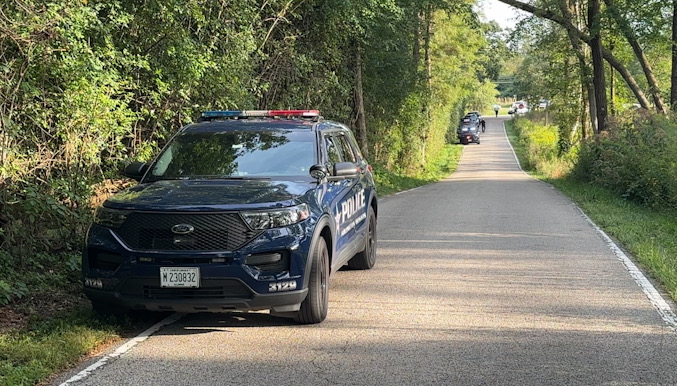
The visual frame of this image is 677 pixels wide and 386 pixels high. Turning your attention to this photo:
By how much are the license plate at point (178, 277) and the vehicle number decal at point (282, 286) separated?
23.0 inches

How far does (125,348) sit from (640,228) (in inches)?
391

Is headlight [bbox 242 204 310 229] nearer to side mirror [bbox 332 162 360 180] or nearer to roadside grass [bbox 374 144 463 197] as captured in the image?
side mirror [bbox 332 162 360 180]

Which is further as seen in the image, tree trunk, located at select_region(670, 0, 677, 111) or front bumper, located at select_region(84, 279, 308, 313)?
tree trunk, located at select_region(670, 0, 677, 111)

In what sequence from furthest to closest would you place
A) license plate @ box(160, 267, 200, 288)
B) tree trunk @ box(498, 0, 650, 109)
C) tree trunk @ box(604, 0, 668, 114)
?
tree trunk @ box(498, 0, 650, 109), tree trunk @ box(604, 0, 668, 114), license plate @ box(160, 267, 200, 288)

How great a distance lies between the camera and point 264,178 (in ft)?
22.5

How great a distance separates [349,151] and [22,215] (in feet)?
12.4

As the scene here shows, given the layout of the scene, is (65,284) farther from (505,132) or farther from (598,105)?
(505,132)

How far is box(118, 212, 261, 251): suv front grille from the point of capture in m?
5.82

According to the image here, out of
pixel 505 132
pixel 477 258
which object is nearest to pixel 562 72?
pixel 477 258

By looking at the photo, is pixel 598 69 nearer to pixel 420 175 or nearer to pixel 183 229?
pixel 420 175

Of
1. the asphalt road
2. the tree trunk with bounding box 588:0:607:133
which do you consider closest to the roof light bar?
the asphalt road

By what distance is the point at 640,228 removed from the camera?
12.8 metres

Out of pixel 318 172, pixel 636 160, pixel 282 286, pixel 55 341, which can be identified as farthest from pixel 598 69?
pixel 55 341

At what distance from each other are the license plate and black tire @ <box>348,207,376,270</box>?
344 centimetres
